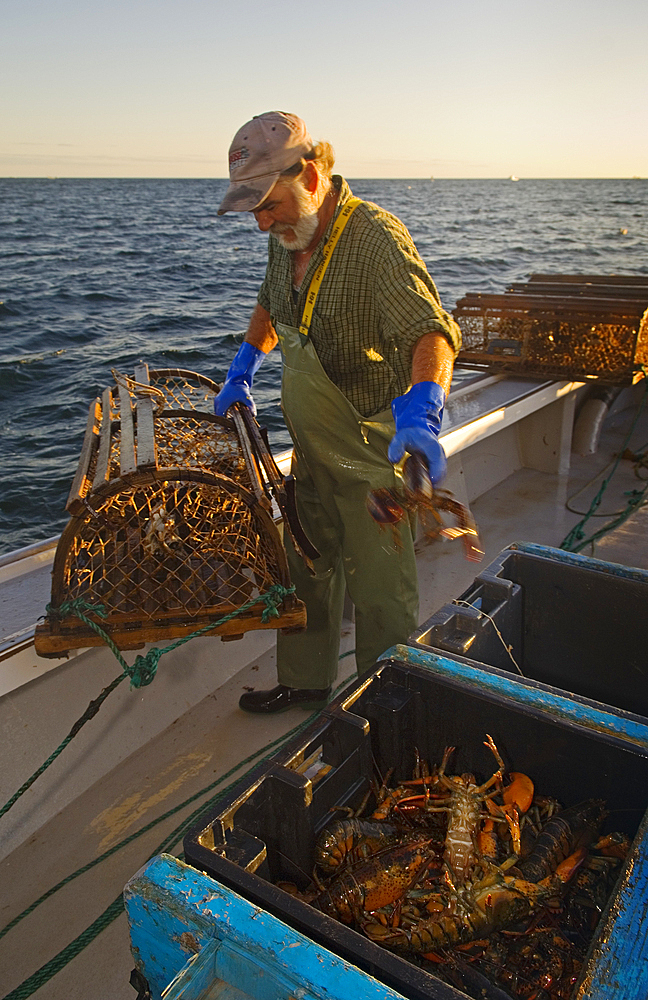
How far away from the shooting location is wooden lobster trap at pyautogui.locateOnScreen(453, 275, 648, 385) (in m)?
4.98

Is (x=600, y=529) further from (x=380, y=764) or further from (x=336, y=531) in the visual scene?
(x=380, y=764)

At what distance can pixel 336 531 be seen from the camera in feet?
9.21

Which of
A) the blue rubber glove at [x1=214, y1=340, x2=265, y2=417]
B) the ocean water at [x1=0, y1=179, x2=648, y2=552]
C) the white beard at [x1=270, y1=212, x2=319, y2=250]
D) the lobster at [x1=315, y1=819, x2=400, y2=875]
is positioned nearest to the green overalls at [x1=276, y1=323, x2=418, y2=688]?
the white beard at [x1=270, y1=212, x2=319, y2=250]

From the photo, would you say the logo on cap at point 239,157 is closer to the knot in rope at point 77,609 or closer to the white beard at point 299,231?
the white beard at point 299,231

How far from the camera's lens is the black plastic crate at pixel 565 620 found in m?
1.95

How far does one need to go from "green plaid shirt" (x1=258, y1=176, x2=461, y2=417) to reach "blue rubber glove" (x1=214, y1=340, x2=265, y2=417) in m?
0.50

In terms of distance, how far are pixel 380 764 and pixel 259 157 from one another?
1.78 m

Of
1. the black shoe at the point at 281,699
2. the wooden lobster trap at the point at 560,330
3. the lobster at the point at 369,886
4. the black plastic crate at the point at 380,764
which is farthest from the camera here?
the wooden lobster trap at the point at 560,330

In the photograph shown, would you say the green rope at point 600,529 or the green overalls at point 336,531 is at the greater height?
the green overalls at point 336,531

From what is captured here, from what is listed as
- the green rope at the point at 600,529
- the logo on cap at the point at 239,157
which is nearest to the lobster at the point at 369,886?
the logo on cap at the point at 239,157

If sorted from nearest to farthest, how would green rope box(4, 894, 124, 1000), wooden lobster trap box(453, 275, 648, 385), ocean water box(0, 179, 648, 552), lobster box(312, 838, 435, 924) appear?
1. lobster box(312, 838, 435, 924)
2. green rope box(4, 894, 124, 1000)
3. wooden lobster trap box(453, 275, 648, 385)
4. ocean water box(0, 179, 648, 552)

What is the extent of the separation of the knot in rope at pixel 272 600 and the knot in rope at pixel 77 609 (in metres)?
0.45

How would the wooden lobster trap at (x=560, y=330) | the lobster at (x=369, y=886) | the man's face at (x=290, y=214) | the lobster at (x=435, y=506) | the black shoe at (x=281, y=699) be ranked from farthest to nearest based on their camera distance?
1. the wooden lobster trap at (x=560, y=330)
2. the black shoe at (x=281, y=699)
3. the man's face at (x=290, y=214)
4. the lobster at (x=435, y=506)
5. the lobster at (x=369, y=886)

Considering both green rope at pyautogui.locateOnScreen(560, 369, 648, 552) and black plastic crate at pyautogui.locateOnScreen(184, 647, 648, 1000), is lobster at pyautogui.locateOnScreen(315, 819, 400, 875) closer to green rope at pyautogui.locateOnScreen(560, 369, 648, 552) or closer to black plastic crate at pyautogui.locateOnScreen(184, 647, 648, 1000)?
black plastic crate at pyautogui.locateOnScreen(184, 647, 648, 1000)
